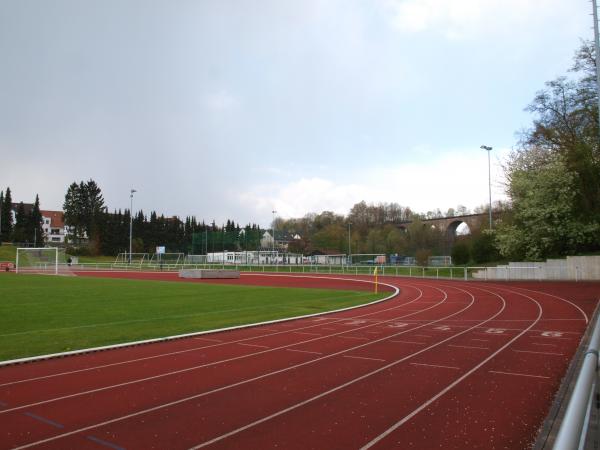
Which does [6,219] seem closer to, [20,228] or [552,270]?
[20,228]

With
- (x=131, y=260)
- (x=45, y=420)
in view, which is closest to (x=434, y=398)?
(x=45, y=420)

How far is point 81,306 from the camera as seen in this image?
1870cm

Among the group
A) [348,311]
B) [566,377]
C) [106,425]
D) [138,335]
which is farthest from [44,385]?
[348,311]

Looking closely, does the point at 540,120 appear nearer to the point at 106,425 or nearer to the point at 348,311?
the point at 348,311

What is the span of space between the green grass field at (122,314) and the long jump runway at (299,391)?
1.57 metres

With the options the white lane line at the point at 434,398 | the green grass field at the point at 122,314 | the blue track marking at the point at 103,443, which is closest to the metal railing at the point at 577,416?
the white lane line at the point at 434,398

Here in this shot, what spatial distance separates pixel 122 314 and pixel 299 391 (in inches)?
447

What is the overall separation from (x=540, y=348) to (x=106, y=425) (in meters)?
9.34

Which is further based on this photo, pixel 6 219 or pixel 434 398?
pixel 6 219

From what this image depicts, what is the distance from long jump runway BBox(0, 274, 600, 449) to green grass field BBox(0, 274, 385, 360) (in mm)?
1572

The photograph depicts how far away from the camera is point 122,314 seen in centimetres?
1667

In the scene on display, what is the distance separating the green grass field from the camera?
1184cm

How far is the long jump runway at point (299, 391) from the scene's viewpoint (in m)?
5.46

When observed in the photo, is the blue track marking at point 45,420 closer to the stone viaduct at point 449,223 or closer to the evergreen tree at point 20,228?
the stone viaduct at point 449,223
